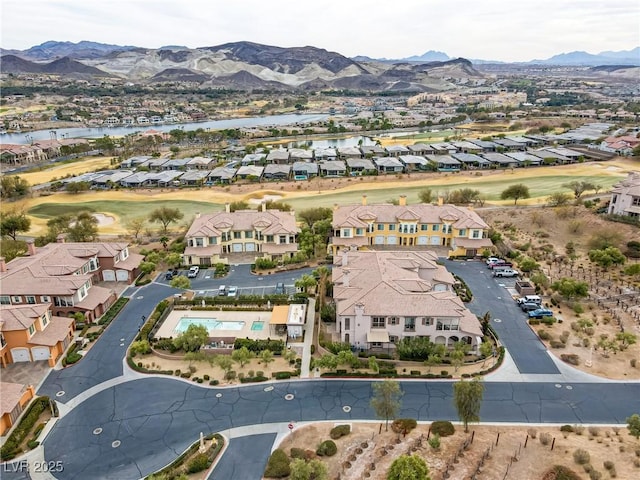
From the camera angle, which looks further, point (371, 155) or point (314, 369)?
point (371, 155)

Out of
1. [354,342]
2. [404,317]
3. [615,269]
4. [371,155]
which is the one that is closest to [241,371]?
[354,342]

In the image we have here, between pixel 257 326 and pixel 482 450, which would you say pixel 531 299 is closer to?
pixel 482 450

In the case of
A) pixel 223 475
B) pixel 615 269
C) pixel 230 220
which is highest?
pixel 230 220

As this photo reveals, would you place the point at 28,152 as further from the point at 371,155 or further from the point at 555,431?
the point at 555,431

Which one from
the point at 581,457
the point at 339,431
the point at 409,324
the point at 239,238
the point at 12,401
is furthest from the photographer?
the point at 239,238

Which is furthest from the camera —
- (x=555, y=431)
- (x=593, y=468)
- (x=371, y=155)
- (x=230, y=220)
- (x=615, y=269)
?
(x=371, y=155)

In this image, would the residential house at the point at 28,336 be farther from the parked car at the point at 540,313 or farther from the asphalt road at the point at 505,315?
the parked car at the point at 540,313

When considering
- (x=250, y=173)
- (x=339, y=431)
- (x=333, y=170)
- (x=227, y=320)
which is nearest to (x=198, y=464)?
(x=339, y=431)
